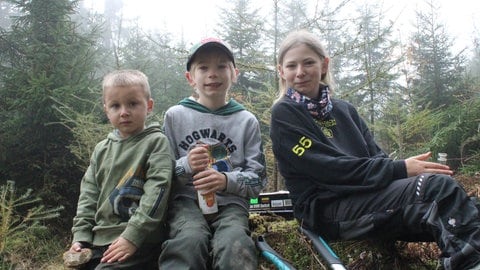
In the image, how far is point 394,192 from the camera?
81.0 inches

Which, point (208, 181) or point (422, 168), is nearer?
point (422, 168)

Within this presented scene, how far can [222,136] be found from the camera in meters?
2.78

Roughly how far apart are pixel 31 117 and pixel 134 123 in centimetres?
609

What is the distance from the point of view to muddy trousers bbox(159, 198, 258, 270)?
2.06 meters

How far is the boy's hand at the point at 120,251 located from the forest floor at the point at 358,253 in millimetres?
858

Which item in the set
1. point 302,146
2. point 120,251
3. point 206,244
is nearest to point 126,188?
point 120,251

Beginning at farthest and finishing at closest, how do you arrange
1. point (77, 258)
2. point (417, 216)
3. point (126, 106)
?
point (126, 106)
point (77, 258)
point (417, 216)

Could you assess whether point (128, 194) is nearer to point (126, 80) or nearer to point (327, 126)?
point (126, 80)

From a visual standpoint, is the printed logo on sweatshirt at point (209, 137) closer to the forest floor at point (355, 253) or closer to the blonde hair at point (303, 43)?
the blonde hair at point (303, 43)

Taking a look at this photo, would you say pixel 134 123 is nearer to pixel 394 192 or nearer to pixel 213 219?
pixel 213 219

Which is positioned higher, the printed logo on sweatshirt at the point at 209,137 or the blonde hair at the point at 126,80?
the blonde hair at the point at 126,80

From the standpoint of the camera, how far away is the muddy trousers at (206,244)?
2.06 metres

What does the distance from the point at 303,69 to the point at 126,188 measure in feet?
5.05

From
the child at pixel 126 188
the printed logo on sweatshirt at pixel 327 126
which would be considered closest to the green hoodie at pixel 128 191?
the child at pixel 126 188
